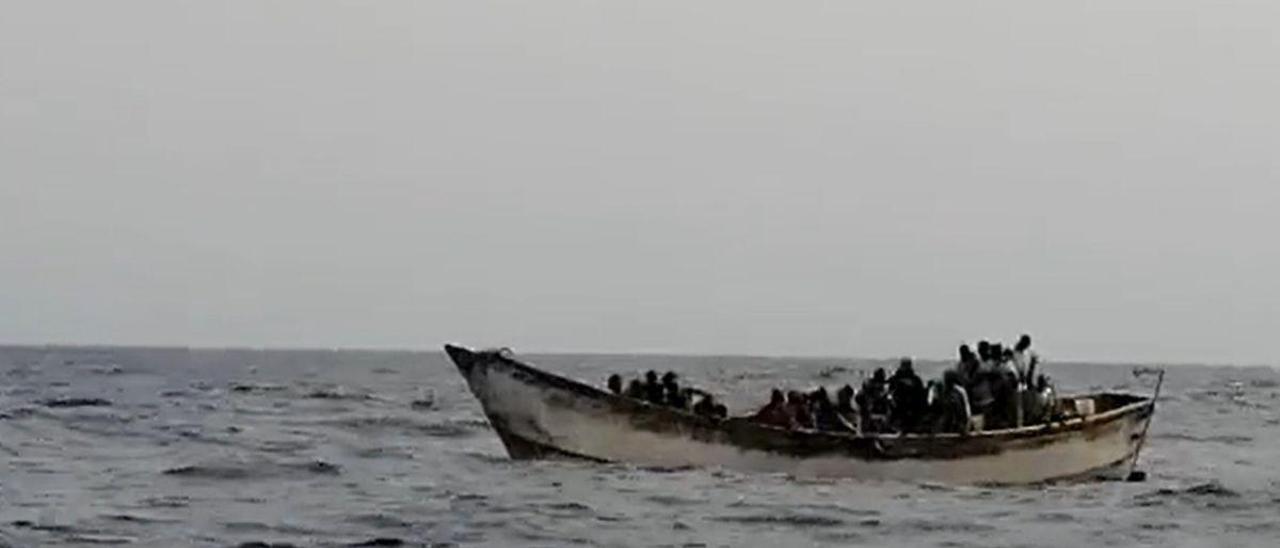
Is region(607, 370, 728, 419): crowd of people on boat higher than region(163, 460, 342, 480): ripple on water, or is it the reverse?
region(607, 370, 728, 419): crowd of people on boat

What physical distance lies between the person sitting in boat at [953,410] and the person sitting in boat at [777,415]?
217cm

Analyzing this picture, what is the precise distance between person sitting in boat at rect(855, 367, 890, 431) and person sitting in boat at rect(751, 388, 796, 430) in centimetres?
101

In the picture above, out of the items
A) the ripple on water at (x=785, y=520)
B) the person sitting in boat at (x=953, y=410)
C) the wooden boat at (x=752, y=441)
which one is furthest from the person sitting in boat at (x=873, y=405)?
the ripple on water at (x=785, y=520)

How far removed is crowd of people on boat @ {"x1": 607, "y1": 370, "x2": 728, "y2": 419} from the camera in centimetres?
3073

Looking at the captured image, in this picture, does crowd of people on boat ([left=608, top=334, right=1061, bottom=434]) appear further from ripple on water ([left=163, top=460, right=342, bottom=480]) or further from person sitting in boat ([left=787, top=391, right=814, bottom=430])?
ripple on water ([left=163, top=460, right=342, bottom=480])

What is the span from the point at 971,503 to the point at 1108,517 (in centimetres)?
186

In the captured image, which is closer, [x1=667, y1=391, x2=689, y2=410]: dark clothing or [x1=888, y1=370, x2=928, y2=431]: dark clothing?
[x1=888, y1=370, x2=928, y2=431]: dark clothing

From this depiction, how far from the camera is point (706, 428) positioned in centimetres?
2942

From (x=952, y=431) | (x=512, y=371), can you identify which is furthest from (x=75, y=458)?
(x=952, y=431)

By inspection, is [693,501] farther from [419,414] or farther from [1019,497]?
[419,414]

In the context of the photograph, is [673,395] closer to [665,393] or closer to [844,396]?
[665,393]

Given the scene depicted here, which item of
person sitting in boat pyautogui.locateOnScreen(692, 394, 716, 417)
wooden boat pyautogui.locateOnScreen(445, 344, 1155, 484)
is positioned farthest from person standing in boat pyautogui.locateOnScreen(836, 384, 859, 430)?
person sitting in boat pyautogui.locateOnScreen(692, 394, 716, 417)

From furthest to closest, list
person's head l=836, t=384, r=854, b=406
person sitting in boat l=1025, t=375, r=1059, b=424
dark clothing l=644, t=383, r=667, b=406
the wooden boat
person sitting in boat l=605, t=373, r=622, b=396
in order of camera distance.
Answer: dark clothing l=644, t=383, r=667, b=406 → person sitting in boat l=605, t=373, r=622, b=396 → person's head l=836, t=384, r=854, b=406 → person sitting in boat l=1025, t=375, r=1059, b=424 → the wooden boat

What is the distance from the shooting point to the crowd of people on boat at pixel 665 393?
101ft
